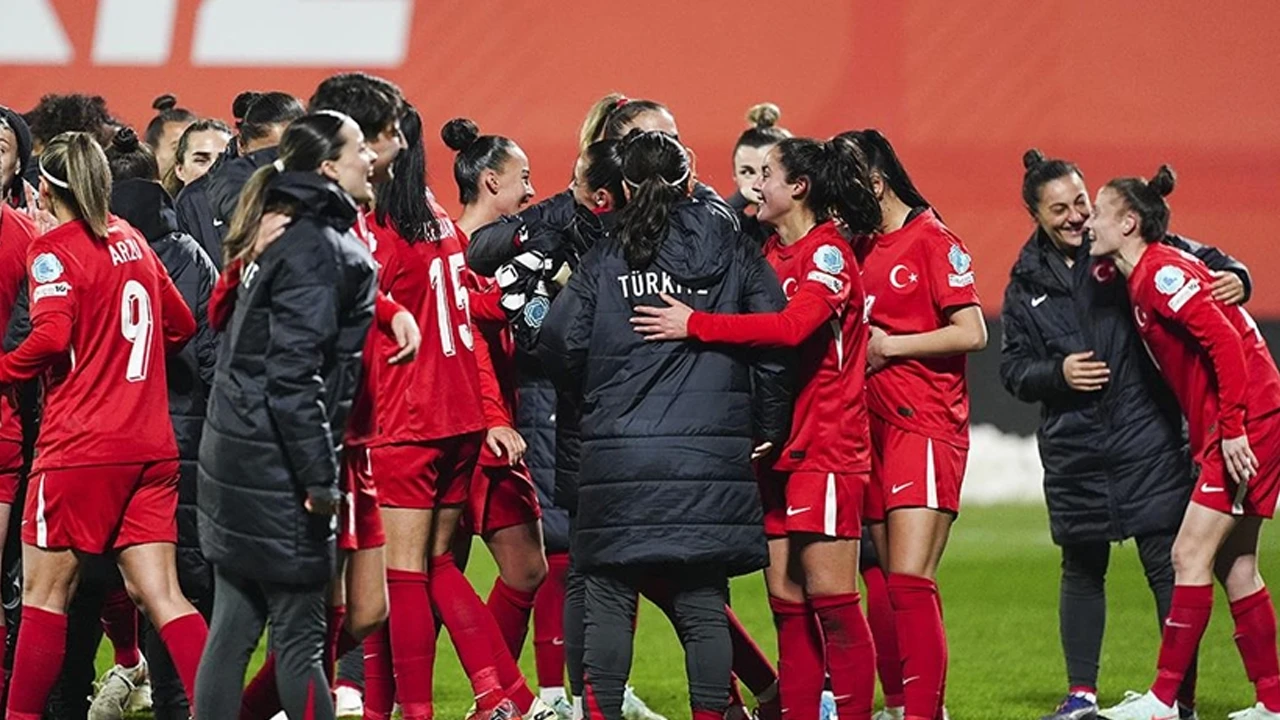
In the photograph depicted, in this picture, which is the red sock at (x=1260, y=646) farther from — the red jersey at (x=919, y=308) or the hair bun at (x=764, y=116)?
the hair bun at (x=764, y=116)

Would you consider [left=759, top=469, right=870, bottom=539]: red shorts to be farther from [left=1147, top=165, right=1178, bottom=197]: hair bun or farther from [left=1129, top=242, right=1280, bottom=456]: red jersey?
[left=1147, top=165, right=1178, bottom=197]: hair bun

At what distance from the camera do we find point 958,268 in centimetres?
576

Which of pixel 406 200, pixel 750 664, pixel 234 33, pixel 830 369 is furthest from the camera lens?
pixel 234 33

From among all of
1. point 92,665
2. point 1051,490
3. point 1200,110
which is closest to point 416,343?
point 92,665

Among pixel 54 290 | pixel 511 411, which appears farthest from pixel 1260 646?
pixel 54 290

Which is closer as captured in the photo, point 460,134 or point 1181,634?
point 1181,634

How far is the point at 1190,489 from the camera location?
6.68 m

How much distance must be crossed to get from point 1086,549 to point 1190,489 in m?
0.40

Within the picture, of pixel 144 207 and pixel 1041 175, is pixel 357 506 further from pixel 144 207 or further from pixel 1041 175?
pixel 1041 175

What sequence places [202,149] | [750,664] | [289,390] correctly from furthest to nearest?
[202,149] < [750,664] < [289,390]

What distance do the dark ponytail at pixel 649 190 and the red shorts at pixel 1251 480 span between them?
6.70 ft

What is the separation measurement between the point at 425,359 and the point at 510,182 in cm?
95

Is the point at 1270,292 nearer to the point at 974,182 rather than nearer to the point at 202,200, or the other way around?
the point at 974,182

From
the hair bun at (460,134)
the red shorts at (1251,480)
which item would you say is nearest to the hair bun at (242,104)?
the hair bun at (460,134)
